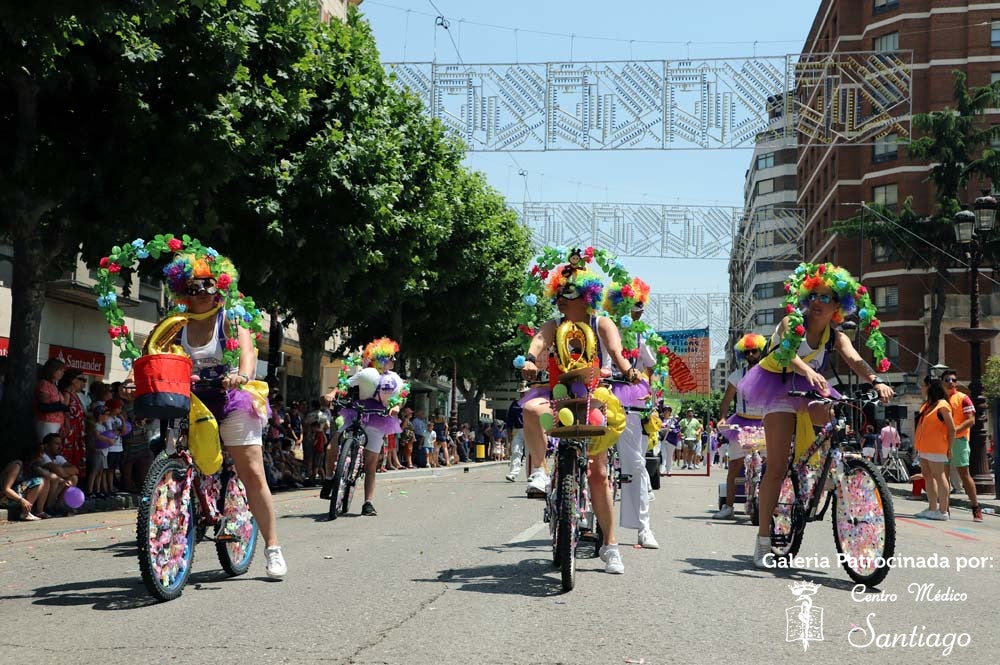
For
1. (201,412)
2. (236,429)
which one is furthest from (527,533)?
(201,412)

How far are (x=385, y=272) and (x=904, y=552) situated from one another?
1858 centimetres

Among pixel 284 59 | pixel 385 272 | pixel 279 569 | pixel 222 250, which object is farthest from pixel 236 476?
pixel 385 272

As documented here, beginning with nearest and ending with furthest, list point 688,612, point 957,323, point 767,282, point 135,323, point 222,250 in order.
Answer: point 688,612 → point 222,250 → point 135,323 → point 957,323 → point 767,282

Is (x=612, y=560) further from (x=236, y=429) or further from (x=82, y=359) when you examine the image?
(x=82, y=359)

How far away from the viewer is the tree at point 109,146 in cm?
1555

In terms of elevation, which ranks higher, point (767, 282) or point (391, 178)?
point (767, 282)

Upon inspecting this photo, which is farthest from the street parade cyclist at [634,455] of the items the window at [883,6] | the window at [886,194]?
the window at [883,6]

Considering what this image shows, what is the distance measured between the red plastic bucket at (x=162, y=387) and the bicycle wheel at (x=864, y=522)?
4156 mm

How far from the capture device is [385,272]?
1084 inches

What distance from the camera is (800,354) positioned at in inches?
326

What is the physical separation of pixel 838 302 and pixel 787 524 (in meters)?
1.60

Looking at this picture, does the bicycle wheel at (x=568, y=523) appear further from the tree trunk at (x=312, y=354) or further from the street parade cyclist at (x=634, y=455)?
the tree trunk at (x=312, y=354)

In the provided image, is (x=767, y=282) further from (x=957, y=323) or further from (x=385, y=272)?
(x=385, y=272)

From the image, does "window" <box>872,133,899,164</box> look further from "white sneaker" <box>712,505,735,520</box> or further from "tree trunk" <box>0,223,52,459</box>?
"tree trunk" <box>0,223,52,459</box>
